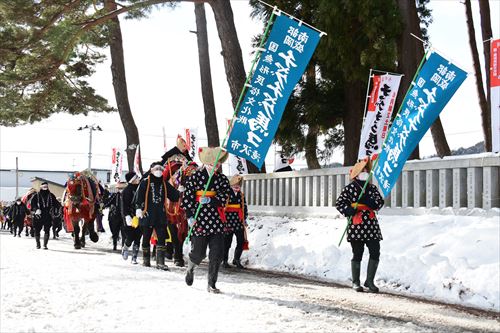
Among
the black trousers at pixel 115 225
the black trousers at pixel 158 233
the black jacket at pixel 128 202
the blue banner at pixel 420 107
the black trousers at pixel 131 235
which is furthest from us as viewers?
the black trousers at pixel 115 225

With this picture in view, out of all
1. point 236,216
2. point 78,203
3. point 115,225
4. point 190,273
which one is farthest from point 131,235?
point 190,273

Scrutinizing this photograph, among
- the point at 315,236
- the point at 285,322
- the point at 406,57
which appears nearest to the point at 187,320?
the point at 285,322

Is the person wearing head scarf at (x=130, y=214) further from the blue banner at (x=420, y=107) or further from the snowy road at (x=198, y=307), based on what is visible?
the blue banner at (x=420, y=107)

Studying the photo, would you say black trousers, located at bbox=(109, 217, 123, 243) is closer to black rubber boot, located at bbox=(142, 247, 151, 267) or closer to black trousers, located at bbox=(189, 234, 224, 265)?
black rubber boot, located at bbox=(142, 247, 151, 267)

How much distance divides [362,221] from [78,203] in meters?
9.91

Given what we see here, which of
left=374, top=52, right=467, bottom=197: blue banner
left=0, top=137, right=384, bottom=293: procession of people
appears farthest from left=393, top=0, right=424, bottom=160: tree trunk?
left=374, top=52, right=467, bottom=197: blue banner

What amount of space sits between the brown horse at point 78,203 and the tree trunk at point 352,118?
7.57 meters

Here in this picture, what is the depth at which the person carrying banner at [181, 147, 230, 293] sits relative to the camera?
785cm

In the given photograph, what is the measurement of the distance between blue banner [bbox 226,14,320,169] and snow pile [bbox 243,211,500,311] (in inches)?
115

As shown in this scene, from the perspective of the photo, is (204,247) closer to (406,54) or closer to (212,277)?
(212,277)

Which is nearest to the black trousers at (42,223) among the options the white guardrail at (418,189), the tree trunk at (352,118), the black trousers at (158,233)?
the black trousers at (158,233)

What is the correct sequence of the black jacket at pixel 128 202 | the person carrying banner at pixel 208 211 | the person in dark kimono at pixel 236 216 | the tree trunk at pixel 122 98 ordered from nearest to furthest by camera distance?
1. the person carrying banner at pixel 208 211
2. the person in dark kimono at pixel 236 216
3. the black jacket at pixel 128 202
4. the tree trunk at pixel 122 98

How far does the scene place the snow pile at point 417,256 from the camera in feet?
27.3

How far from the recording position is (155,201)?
1104 cm
